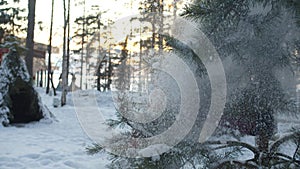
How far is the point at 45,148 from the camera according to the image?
4691mm

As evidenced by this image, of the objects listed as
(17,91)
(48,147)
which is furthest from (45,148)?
(17,91)

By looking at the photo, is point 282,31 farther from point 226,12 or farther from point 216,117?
point 216,117

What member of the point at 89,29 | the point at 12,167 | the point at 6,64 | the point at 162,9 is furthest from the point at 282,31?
the point at 89,29

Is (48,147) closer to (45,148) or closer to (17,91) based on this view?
(45,148)

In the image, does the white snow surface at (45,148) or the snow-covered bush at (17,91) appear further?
the snow-covered bush at (17,91)

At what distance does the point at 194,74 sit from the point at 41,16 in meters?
20.8

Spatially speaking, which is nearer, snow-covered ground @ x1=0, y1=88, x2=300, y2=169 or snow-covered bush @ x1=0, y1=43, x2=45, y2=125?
snow-covered ground @ x1=0, y1=88, x2=300, y2=169

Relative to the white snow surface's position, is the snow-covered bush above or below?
above

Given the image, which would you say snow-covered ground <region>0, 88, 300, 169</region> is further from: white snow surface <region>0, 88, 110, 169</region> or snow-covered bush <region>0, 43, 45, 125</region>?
snow-covered bush <region>0, 43, 45, 125</region>

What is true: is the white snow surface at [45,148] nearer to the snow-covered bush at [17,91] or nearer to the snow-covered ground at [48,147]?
the snow-covered ground at [48,147]

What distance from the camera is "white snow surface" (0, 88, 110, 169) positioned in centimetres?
375

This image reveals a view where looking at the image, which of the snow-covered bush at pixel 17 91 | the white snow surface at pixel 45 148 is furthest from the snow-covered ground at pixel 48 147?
the snow-covered bush at pixel 17 91

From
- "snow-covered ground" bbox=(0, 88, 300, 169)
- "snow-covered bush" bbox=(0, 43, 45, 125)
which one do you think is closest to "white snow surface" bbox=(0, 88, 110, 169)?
"snow-covered ground" bbox=(0, 88, 300, 169)

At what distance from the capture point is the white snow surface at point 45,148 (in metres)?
3.75
